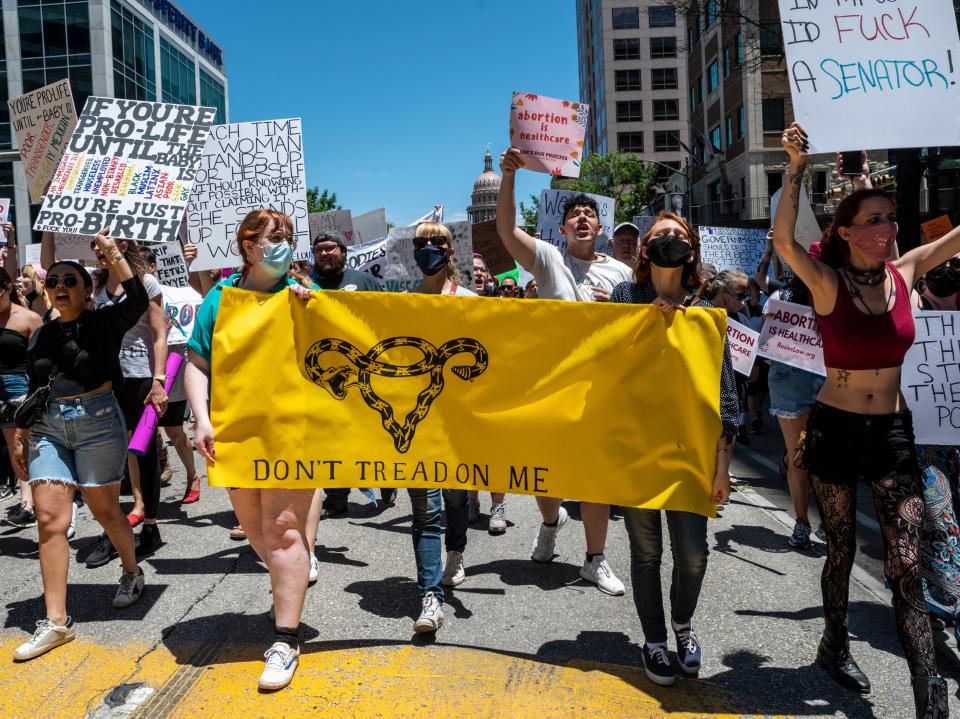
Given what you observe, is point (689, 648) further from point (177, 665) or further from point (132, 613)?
point (132, 613)

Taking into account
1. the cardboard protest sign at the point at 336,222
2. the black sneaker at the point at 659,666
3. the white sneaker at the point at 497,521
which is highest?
the cardboard protest sign at the point at 336,222

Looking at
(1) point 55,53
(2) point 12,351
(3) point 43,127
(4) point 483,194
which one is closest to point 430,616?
(2) point 12,351

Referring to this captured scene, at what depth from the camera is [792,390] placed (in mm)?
5500

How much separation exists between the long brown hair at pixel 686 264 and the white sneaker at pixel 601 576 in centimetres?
175

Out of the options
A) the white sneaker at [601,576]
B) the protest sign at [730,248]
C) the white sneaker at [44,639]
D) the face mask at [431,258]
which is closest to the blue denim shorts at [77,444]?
the white sneaker at [44,639]

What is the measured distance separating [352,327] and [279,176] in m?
3.80

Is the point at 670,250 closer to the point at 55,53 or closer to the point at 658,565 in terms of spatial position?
the point at 658,565

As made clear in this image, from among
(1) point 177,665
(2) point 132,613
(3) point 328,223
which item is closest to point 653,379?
(1) point 177,665

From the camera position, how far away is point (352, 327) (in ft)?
12.8

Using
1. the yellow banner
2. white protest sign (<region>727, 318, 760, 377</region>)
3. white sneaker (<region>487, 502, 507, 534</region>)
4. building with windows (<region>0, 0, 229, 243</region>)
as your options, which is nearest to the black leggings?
the yellow banner

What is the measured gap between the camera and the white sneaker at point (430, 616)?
395cm

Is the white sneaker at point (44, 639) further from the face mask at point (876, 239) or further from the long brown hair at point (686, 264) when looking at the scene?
the face mask at point (876, 239)

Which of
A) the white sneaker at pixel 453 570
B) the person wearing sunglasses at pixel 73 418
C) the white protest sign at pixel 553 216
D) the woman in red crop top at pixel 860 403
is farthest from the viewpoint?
the white protest sign at pixel 553 216

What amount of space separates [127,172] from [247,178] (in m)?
1.75
